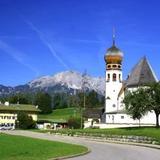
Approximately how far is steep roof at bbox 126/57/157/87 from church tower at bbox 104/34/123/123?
4.35 m

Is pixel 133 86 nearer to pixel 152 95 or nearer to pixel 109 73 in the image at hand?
pixel 109 73

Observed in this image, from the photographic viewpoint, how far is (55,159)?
3095 centimetres

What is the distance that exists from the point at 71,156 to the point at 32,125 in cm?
9869

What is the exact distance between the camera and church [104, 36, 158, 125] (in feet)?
398

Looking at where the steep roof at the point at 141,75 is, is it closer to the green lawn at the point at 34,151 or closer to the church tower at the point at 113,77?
the church tower at the point at 113,77

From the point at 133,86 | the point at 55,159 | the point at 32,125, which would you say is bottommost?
the point at 55,159

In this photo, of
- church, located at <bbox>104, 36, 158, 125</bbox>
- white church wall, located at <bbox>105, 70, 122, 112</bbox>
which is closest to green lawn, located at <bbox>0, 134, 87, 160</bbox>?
church, located at <bbox>104, 36, 158, 125</bbox>

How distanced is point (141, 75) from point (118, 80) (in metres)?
9.18

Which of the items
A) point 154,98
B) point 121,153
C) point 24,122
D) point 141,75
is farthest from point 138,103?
point 121,153

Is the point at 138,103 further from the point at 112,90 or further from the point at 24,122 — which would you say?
the point at 24,122

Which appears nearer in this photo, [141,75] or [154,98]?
[154,98]

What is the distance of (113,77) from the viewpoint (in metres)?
129

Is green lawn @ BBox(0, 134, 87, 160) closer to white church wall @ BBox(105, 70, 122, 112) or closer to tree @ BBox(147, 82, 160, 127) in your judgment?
tree @ BBox(147, 82, 160, 127)

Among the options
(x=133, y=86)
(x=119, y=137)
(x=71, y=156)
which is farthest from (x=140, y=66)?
(x=71, y=156)
